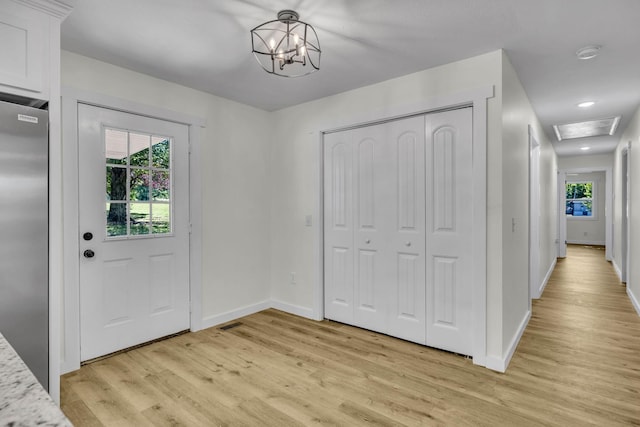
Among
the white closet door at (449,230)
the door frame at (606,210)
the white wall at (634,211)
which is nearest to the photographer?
the white closet door at (449,230)

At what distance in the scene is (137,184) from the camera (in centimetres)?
301

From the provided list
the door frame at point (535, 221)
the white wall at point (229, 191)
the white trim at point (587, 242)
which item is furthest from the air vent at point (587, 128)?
the white trim at point (587, 242)

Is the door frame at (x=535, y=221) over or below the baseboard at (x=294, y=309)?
over

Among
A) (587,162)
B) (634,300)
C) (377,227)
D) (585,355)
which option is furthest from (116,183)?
(587,162)

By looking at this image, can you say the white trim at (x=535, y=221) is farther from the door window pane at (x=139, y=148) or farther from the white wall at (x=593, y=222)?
the white wall at (x=593, y=222)

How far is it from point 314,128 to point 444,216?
1.71 meters

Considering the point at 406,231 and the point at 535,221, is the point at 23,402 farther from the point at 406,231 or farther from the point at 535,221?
the point at 535,221

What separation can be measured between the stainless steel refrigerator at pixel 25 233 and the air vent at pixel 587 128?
5.95m

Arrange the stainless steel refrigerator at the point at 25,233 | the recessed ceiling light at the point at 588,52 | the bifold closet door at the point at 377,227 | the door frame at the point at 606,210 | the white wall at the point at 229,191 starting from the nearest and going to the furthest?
the stainless steel refrigerator at the point at 25,233 → the recessed ceiling light at the point at 588,52 → the bifold closet door at the point at 377,227 → the white wall at the point at 229,191 → the door frame at the point at 606,210

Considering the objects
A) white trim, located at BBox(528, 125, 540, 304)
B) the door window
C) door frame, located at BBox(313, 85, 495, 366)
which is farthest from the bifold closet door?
white trim, located at BBox(528, 125, 540, 304)

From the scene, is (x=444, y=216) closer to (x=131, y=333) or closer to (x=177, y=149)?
(x=177, y=149)

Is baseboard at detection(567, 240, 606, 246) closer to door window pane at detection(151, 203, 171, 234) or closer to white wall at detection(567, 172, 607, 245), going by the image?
white wall at detection(567, 172, 607, 245)

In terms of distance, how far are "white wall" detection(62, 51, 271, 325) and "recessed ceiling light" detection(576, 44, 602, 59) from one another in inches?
119

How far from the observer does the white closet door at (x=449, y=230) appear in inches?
110
